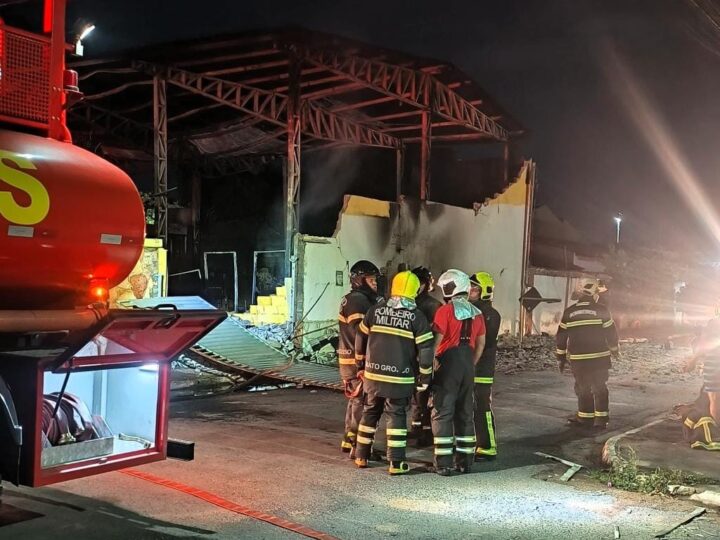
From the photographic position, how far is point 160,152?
646 inches

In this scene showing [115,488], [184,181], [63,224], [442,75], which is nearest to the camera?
[63,224]

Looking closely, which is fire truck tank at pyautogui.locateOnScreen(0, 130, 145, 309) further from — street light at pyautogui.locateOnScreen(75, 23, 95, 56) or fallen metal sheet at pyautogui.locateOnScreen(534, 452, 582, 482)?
fallen metal sheet at pyautogui.locateOnScreen(534, 452, 582, 482)

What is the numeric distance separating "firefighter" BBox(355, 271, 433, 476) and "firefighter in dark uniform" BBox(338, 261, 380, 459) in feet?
1.51

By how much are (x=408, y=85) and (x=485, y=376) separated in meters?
13.2

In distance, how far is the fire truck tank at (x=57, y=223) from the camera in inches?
154

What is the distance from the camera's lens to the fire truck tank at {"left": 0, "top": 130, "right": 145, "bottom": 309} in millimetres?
3908

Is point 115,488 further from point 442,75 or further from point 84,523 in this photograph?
point 442,75

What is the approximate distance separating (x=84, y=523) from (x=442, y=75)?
16.7 meters

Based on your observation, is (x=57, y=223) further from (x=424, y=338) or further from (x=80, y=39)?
(x=424, y=338)

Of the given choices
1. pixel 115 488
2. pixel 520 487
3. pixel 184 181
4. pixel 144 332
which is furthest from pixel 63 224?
pixel 184 181

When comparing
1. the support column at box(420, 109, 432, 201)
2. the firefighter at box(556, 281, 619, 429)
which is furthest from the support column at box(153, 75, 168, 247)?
the firefighter at box(556, 281, 619, 429)

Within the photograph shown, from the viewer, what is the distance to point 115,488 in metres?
5.43

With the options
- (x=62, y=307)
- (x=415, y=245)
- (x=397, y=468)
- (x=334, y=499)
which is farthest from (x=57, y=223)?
(x=415, y=245)

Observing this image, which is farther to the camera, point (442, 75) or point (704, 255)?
point (704, 255)
